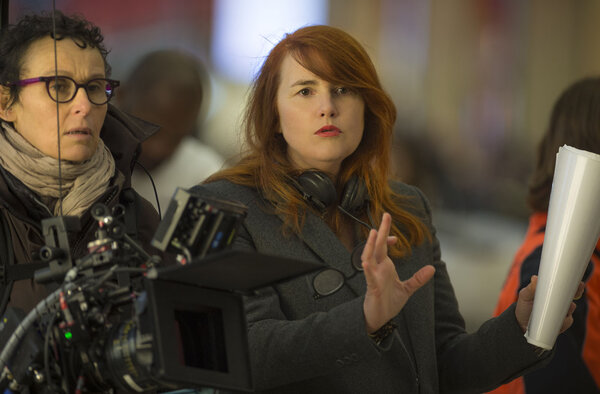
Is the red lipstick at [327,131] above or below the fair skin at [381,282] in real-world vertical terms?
above

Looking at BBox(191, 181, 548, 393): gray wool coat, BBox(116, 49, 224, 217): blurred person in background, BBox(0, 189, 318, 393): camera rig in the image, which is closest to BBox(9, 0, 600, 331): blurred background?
BBox(116, 49, 224, 217): blurred person in background

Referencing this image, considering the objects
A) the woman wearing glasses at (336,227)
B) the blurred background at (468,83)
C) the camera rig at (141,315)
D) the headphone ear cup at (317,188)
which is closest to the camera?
the camera rig at (141,315)

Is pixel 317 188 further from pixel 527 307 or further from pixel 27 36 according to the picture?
pixel 27 36

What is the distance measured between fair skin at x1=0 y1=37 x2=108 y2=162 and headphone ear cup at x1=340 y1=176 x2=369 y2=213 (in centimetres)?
61

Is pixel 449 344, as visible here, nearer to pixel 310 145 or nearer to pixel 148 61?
pixel 310 145

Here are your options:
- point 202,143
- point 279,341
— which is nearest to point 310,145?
point 279,341

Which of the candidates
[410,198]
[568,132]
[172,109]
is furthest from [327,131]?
[172,109]

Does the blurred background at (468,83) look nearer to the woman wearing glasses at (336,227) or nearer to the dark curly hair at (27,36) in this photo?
the woman wearing glasses at (336,227)

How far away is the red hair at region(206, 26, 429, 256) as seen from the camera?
213 centimetres

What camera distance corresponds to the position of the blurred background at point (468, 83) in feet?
13.8

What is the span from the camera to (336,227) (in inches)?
85.0

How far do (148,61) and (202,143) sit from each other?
0.39m

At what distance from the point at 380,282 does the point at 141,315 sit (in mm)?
486

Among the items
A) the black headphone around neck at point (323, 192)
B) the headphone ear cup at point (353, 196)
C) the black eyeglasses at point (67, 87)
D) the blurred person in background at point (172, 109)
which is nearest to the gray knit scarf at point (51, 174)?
the black eyeglasses at point (67, 87)
